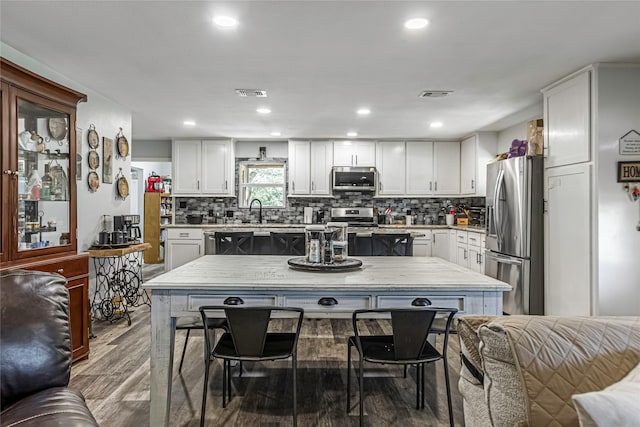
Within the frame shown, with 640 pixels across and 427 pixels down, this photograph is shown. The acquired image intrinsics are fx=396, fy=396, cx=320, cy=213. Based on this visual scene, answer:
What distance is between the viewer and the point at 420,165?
697 cm

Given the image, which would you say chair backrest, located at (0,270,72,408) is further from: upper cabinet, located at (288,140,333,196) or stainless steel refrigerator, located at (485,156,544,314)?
upper cabinet, located at (288,140,333,196)

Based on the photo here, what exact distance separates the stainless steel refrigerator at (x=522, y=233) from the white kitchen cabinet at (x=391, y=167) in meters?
2.52

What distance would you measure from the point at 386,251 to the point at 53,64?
3528 mm

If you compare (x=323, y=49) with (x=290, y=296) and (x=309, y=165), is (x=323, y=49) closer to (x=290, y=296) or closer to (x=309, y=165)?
(x=290, y=296)

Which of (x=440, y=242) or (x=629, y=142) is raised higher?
(x=629, y=142)

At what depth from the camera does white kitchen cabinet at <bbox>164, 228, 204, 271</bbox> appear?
6.61 m

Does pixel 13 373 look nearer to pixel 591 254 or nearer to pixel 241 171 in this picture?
pixel 591 254

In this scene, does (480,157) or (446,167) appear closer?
(480,157)

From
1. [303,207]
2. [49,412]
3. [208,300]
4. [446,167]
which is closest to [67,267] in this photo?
[208,300]

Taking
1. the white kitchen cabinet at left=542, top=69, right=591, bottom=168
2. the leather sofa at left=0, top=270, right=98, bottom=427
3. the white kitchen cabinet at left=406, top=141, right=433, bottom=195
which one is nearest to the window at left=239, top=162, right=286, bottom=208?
the white kitchen cabinet at left=406, top=141, right=433, bottom=195

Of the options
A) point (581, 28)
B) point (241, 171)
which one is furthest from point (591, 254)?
point (241, 171)

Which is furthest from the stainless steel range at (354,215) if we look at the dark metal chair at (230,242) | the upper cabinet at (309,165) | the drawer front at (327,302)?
the drawer front at (327,302)

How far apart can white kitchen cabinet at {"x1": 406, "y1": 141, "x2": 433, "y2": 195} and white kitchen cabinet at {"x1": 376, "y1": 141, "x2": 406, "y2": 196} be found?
10 cm

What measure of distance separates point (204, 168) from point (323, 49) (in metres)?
4.46
